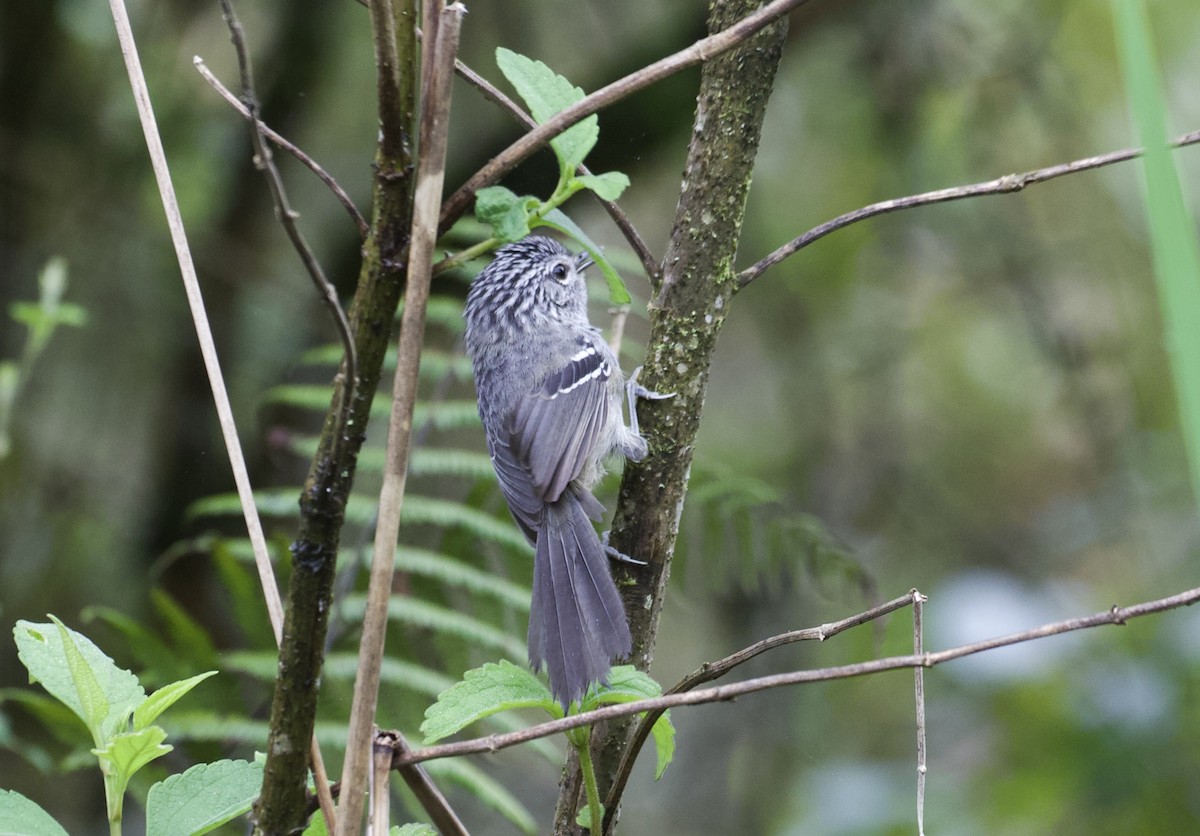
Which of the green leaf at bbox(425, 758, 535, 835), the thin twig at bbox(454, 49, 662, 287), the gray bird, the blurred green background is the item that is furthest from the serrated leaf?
the blurred green background

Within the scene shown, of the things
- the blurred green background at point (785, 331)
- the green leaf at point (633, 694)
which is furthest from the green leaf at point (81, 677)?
the blurred green background at point (785, 331)

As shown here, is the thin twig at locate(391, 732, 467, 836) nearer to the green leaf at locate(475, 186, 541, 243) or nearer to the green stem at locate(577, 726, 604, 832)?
the green stem at locate(577, 726, 604, 832)

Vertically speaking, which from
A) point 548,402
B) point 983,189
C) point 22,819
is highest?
point 548,402

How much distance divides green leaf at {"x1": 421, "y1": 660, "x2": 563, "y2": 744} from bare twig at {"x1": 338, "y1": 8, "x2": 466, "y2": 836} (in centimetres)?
15

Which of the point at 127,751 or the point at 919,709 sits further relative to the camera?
the point at 919,709

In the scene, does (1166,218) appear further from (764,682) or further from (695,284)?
(695,284)

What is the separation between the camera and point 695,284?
60.8 inches

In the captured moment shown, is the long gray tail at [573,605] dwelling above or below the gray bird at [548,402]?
below

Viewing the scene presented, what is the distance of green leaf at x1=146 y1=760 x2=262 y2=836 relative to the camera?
3.39 feet

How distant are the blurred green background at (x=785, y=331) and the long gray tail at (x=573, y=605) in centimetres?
77

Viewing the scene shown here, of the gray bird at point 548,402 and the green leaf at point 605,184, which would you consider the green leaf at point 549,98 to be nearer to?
the green leaf at point 605,184

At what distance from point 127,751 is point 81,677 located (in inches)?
3.4

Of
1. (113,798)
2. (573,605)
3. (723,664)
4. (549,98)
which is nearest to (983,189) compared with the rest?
(549,98)

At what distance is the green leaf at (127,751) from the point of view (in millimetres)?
997
